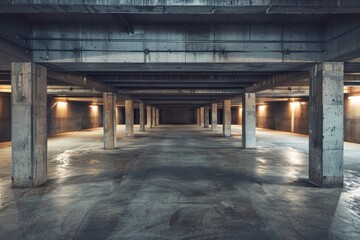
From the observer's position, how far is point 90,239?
206 inches

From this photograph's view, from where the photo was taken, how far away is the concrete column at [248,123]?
63.2 ft

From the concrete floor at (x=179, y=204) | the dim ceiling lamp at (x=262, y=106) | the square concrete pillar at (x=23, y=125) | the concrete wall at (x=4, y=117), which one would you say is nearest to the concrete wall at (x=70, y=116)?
the concrete wall at (x=4, y=117)

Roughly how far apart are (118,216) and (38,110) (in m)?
5.47

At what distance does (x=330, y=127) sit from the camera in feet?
29.9

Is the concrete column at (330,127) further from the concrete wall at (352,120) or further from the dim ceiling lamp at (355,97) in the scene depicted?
the concrete wall at (352,120)

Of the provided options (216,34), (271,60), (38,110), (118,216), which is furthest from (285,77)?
(38,110)

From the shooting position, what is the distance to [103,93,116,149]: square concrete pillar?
19.0 m

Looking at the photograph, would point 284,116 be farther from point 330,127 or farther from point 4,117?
point 4,117

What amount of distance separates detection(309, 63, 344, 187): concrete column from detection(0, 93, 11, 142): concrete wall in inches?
986

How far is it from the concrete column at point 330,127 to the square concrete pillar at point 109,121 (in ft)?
45.1

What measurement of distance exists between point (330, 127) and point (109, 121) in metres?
14.9

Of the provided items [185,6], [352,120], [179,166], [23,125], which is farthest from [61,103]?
[185,6]

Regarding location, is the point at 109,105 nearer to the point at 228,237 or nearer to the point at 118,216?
the point at 118,216

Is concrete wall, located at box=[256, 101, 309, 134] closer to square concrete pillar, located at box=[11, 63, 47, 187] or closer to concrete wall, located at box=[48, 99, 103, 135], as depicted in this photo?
square concrete pillar, located at box=[11, 63, 47, 187]
